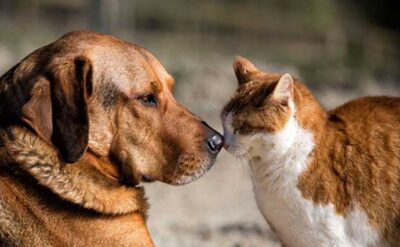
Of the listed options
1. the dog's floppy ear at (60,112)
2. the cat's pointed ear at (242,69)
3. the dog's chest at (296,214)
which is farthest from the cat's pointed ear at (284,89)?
the dog's floppy ear at (60,112)

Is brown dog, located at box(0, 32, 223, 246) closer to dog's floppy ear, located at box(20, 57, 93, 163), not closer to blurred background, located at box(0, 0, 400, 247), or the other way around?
dog's floppy ear, located at box(20, 57, 93, 163)

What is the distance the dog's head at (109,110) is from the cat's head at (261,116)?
468 millimetres

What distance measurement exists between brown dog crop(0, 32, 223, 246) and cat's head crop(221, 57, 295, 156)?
472 mm

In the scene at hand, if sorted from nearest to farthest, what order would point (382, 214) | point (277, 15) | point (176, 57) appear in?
point (382, 214) → point (176, 57) → point (277, 15)

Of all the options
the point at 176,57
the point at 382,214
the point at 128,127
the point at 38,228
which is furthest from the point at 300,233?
the point at 176,57

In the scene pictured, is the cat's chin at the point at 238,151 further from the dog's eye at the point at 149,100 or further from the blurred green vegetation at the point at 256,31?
the blurred green vegetation at the point at 256,31

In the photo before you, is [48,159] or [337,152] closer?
[48,159]

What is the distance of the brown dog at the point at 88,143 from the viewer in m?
4.33

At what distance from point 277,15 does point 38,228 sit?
1148 centimetres

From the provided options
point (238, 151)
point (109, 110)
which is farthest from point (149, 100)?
point (238, 151)

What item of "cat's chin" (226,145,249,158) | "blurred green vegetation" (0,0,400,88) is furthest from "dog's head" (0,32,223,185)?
"blurred green vegetation" (0,0,400,88)

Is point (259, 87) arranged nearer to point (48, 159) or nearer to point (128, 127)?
point (128, 127)

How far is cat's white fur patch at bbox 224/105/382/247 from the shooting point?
5102mm

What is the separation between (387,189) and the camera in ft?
16.9
